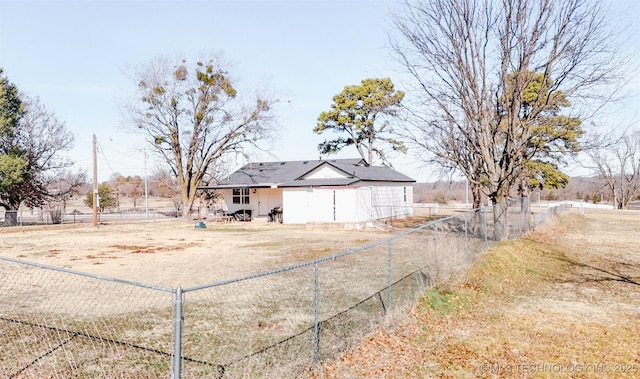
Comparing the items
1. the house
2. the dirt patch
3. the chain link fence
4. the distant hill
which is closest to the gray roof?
the house

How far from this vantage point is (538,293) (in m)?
8.86

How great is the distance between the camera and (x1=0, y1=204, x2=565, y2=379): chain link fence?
4848 mm

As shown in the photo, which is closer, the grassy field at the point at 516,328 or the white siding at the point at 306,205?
the grassy field at the point at 516,328

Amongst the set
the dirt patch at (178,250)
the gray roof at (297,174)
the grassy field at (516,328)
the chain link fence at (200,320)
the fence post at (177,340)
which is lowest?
the grassy field at (516,328)

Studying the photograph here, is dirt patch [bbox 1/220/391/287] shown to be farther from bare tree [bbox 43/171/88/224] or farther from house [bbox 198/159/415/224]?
bare tree [bbox 43/171/88/224]

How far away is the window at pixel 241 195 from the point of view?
2986cm

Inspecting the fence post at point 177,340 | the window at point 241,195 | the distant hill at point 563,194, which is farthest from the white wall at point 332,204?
the distant hill at point 563,194

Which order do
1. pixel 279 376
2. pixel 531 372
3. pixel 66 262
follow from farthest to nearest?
pixel 66 262, pixel 531 372, pixel 279 376

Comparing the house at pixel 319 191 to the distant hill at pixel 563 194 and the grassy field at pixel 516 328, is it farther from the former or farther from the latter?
the distant hill at pixel 563 194

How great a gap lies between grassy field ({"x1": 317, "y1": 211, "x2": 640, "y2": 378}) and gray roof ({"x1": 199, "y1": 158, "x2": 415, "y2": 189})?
1517 centimetres

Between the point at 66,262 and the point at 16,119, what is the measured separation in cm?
2236

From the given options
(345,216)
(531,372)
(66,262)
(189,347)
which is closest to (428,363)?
(531,372)

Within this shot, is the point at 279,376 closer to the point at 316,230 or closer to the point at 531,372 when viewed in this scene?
the point at 531,372

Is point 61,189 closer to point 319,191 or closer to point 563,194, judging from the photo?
point 319,191
